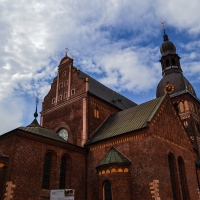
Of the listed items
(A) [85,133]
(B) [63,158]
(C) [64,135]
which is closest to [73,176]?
(B) [63,158]

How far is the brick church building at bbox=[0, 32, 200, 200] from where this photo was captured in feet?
69.2

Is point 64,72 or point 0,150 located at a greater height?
point 64,72

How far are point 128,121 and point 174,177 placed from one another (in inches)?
277

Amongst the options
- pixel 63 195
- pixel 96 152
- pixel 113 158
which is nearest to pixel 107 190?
pixel 113 158

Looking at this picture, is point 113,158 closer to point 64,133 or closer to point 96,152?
point 96,152

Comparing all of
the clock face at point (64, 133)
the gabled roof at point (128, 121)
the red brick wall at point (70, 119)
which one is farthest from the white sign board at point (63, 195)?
the clock face at point (64, 133)

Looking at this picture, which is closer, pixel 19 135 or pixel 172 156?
pixel 19 135

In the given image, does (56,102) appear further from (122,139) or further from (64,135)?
(122,139)

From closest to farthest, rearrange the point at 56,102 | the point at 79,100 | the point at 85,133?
the point at 85,133, the point at 79,100, the point at 56,102

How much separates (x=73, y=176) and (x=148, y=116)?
9.32 meters

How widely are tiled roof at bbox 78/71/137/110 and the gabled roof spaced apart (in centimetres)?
399

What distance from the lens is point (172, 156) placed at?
2475cm

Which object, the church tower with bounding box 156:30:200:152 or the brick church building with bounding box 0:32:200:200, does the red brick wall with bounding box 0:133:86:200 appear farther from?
the church tower with bounding box 156:30:200:152

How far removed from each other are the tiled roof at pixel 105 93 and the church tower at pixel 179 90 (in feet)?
32.0
